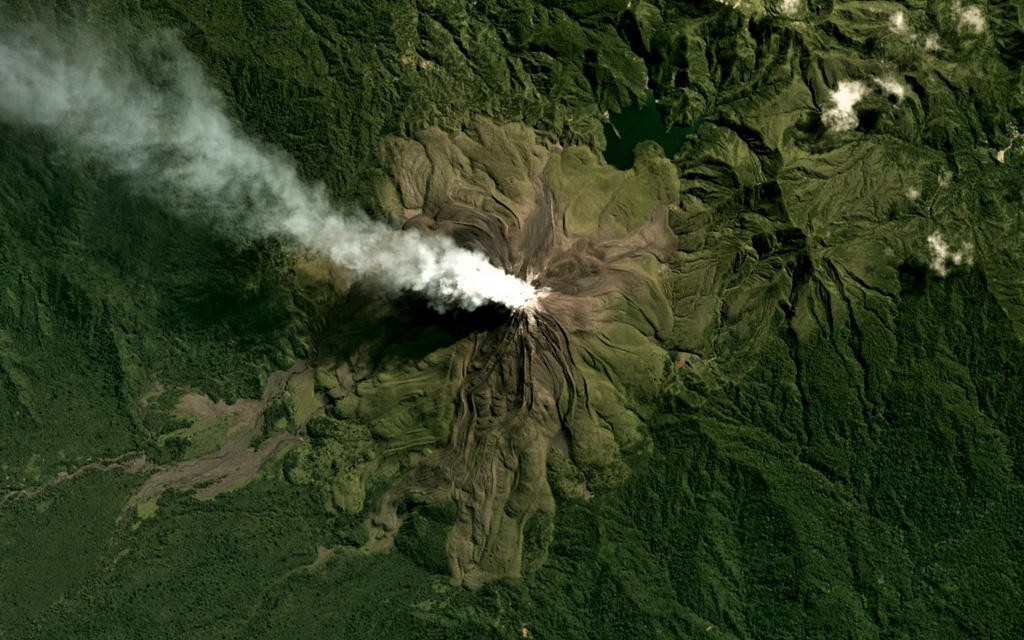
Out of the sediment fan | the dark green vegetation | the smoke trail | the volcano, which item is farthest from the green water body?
the smoke trail

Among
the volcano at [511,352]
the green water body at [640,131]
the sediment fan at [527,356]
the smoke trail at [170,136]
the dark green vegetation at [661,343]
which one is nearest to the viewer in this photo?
the sediment fan at [527,356]

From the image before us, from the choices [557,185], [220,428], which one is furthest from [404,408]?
[557,185]

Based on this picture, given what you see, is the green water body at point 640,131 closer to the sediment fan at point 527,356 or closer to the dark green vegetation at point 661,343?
the dark green vegetation at point 661,343

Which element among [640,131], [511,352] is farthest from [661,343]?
[640,131]

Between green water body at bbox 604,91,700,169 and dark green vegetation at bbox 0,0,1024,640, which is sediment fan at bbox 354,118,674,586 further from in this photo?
green water body at bbox 604,91,700,169

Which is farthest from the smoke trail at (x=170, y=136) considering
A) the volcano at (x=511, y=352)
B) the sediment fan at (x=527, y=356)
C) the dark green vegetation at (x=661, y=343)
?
the sediment fan at (x=527, y=356)
